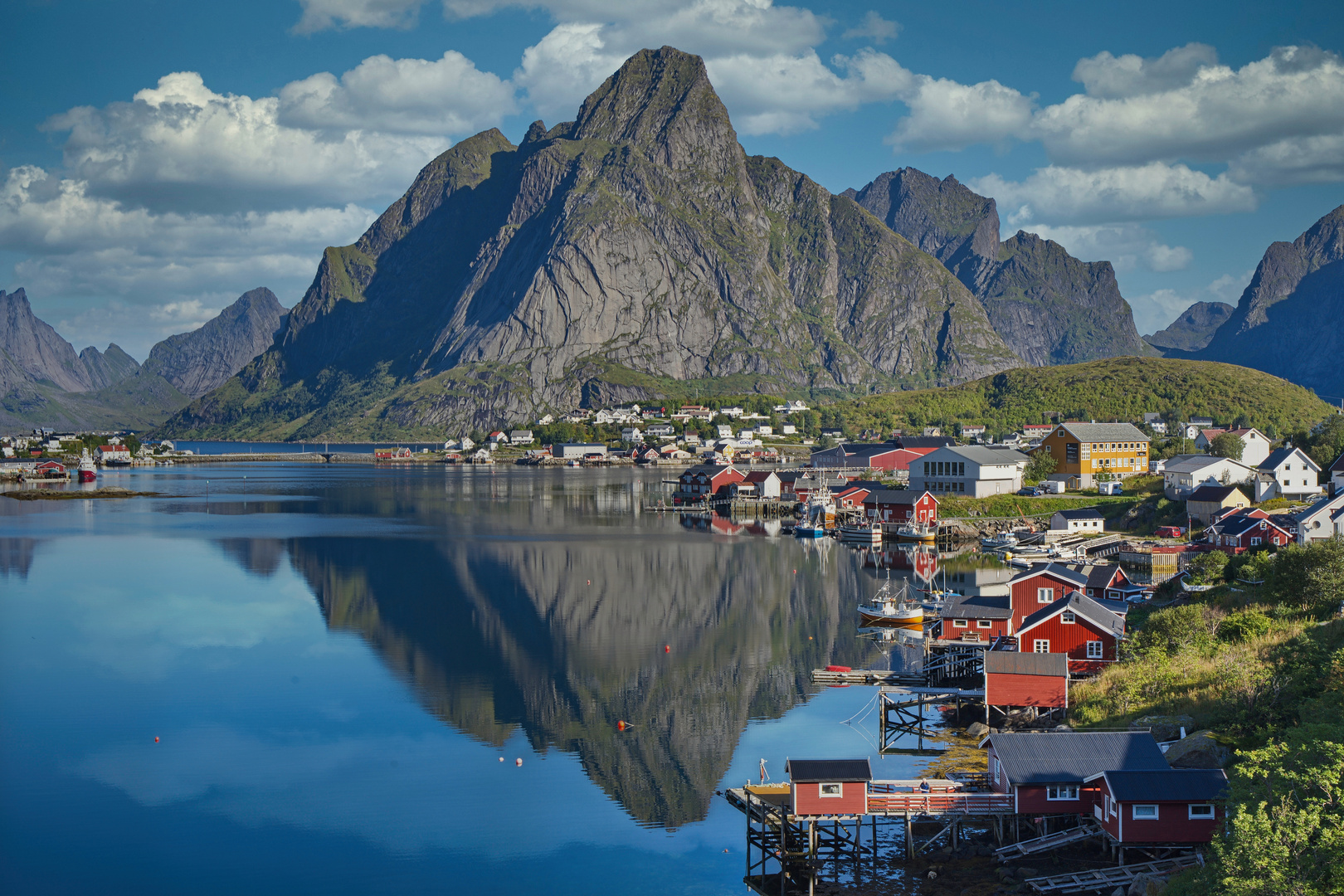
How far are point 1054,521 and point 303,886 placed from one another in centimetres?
5843

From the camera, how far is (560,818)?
978 inches

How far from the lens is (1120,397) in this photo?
5482 inches

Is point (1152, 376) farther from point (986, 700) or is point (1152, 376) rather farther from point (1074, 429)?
point (986, 700)

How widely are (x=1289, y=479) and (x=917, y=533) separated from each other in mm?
22894

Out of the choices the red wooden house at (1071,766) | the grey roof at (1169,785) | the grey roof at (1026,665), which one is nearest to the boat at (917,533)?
the grey roof at (1026,665)

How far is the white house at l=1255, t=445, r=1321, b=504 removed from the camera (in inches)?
2579

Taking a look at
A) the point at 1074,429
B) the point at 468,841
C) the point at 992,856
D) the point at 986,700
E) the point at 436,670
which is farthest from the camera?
the point at 1074,429

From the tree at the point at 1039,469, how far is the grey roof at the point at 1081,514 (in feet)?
58.4

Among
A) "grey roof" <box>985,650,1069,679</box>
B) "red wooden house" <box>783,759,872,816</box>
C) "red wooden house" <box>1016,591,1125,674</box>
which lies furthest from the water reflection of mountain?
"red wooden house" <box>1016,591,1125,674</box>

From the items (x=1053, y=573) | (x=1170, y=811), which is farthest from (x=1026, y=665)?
(x=1053, y=573)

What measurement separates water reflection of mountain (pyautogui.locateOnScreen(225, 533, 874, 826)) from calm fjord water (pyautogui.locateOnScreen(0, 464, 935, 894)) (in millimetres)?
182

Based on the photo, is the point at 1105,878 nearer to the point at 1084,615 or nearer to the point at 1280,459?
the point at 1084,615

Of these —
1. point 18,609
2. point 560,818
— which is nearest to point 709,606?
point 560,818

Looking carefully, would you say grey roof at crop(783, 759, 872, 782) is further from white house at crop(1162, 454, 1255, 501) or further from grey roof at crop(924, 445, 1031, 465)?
grey roof at crop(924, 445, 1031, 465)
